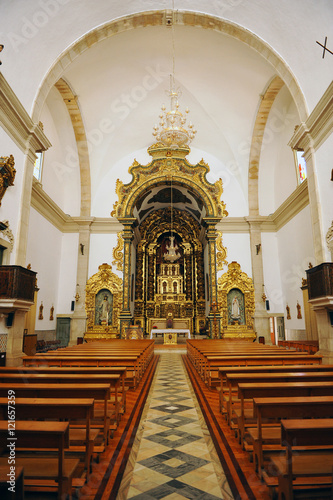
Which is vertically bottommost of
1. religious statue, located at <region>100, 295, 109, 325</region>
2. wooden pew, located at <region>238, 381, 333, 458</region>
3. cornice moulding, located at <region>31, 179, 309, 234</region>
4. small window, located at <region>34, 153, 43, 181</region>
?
wooden pew, located at <region>238, 381, 333, 458</region>

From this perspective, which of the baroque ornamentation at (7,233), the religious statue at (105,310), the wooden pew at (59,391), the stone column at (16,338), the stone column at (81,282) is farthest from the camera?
the religious statue at (105,310)

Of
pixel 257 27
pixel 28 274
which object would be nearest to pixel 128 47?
pixel 257 27

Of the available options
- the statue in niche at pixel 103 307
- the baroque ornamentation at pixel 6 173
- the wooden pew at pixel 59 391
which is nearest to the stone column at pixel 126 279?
the statue in niche at pixel 103 307

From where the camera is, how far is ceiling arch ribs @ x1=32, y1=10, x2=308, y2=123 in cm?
979

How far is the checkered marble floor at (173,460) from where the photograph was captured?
2.45 m

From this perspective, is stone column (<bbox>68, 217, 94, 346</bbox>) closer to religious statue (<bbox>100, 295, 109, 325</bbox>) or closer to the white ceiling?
religious statue (<bbox>100, 295, 109, 325</bbox>)

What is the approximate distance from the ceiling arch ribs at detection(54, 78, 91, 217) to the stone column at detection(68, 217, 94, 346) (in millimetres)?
765

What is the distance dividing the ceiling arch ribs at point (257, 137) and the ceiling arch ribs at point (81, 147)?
8098 mm

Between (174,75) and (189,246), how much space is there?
1002cm

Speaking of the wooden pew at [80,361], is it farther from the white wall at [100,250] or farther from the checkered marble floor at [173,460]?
the white wall at [100,250]

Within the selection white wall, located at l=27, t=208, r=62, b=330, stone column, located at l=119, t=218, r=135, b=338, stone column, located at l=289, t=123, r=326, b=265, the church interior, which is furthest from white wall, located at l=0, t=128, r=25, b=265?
stone column, located at l=289, t=123, r=326, b=265

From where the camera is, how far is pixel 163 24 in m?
11.2

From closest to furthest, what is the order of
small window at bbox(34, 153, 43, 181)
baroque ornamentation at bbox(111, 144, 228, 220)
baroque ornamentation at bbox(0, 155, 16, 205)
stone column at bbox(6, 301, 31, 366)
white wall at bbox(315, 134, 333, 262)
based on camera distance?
baroque ornamentation at bbox(0, 155, 16, 205) < stone column at bbox(6, 301, 31, 366) < white wall at bbox(315, 134, 333, 262) < small window at bbox(34, 153, 43, 181) < baroque ornamentation at bbox(111, 144, 228, 220)

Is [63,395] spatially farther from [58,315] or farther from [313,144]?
[58,315]
